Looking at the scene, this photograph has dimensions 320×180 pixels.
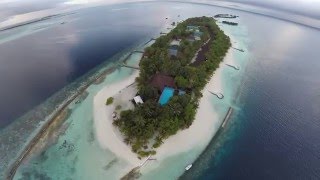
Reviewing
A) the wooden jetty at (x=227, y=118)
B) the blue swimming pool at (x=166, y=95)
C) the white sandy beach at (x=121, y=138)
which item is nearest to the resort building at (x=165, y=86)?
the blue swimming pool at (x=166, y=95)

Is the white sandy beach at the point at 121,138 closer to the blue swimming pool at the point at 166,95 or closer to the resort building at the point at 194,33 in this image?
the blue swimming pool at the point at 166,95

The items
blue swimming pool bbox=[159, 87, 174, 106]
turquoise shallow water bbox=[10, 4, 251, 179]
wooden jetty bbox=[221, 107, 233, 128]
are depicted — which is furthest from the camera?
blue swimming pool bbox=[159, 87, 174, 106]

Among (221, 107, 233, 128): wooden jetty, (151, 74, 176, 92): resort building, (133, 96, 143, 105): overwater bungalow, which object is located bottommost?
(221, 107, 233, 128): wooden jetty

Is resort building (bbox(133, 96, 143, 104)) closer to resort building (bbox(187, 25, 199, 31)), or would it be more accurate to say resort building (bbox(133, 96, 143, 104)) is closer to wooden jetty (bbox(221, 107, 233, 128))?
wooden jetty (bbox(221, 107, 233, 128))

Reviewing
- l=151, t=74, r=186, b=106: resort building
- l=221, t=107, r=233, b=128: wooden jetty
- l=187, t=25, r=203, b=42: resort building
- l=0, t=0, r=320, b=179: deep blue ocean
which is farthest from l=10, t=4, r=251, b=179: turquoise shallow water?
l=187, t=25, r=203, b=42: resort building

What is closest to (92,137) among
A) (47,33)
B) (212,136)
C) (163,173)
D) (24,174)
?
(24,174)

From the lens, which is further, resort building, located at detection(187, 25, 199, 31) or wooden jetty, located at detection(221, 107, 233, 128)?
resort building, located at detection(187, 25, 199, 31)

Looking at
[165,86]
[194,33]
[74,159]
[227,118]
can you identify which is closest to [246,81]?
[227,118]
